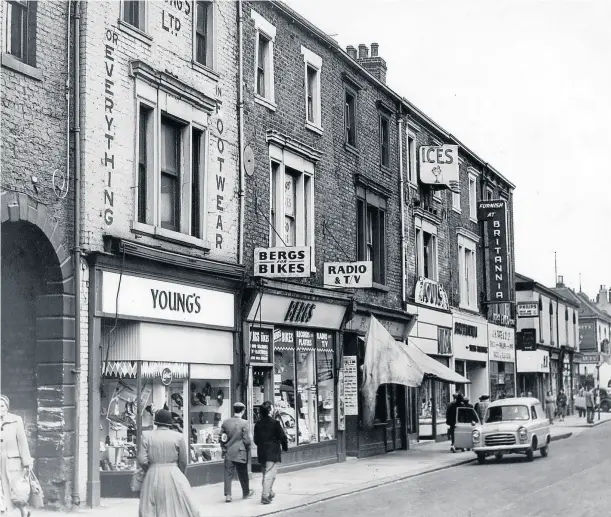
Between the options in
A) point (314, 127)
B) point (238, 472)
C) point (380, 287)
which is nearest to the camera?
point (238, 472)

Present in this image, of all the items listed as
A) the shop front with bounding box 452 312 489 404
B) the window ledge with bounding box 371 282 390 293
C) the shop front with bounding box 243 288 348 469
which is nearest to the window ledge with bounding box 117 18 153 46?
the shop front with bounding box 243 288 348 469

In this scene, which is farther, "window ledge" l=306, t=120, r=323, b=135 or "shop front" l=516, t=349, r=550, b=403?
"shop front" l=516, t=349, r=550, b=403

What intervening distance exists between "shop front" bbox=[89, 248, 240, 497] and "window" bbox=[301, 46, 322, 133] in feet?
21.3

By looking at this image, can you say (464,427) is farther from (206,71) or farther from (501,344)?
(501,344)

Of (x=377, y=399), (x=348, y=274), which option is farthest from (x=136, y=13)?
(x=377, y=399)

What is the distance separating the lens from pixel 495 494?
17562 millimetres

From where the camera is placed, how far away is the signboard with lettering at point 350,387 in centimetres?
2642

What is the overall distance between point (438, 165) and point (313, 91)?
923 cm

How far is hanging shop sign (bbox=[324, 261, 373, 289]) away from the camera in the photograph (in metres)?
24.2

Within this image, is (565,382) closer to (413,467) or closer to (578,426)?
(578,426)

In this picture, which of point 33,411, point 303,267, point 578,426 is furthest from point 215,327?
point 578,426

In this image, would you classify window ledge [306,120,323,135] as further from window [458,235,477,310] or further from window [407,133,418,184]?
window [458,235,477,310]

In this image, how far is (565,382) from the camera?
199 ft

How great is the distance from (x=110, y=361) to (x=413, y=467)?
31.6 ft
